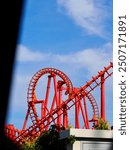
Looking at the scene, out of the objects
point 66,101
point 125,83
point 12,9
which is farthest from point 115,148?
point 66,101

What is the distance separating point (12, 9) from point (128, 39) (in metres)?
9.13

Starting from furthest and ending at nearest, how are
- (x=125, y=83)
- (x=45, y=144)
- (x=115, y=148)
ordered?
1. (x=45, y=144)
2. (x=115, y=148)
3. (x=125, y=83)

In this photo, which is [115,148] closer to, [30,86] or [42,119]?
[42,119]

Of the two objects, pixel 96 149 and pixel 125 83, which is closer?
pixel 125 83

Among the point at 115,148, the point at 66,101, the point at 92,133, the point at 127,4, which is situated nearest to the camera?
the point at 127,4

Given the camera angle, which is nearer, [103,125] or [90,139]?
[90,139]

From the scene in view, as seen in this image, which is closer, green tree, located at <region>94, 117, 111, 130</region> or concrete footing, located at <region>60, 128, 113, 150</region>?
concrete footing, located at <region>60, 128, 113, 150</region>

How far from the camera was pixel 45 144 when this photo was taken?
16.2m

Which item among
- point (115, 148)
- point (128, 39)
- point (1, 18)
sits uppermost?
point (128, 39)

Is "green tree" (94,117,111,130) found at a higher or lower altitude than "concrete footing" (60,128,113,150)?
higher

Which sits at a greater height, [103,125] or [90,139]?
[103,125]

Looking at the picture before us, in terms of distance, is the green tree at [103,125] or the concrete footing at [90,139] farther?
the green tree at [103,125]

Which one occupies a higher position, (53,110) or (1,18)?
(53,110)

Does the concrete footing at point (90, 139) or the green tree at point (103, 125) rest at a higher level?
the green tree at point (103, 125)
